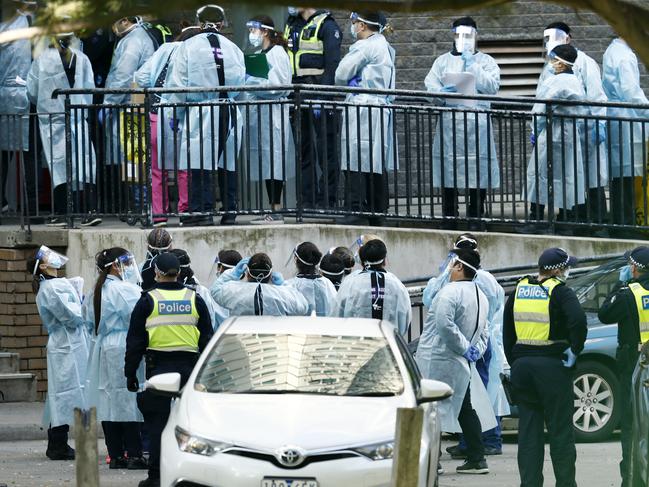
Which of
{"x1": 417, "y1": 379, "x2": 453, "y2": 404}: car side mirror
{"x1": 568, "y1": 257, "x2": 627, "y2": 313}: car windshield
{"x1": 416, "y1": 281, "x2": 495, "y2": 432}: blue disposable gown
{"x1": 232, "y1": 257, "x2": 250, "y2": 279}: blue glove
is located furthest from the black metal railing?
{"x1": 417, "y1": 379, "x2": 453, "y2": 404}: car side mirror

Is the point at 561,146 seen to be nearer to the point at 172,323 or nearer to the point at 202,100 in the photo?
the point at 202,100

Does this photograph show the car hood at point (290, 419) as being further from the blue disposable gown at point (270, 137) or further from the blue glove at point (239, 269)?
the blue disposable gown at point (270, 137)

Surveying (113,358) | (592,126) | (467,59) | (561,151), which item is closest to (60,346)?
(113,358)

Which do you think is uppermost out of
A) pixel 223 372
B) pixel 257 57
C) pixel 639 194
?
pixel 257 57

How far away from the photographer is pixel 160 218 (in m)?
16.5

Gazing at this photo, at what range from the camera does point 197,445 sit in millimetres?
10008

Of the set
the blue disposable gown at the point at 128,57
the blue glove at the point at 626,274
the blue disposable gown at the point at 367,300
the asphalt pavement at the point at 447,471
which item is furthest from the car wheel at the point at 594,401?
the blue disposable gown at the point at 128,57

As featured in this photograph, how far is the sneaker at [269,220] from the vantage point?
16669mm

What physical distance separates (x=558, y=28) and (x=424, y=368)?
4.83m

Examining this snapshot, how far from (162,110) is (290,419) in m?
6.81

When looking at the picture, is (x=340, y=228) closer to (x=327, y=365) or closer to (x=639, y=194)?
(x=639, y=194)

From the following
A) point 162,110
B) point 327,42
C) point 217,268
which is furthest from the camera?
point 327,42

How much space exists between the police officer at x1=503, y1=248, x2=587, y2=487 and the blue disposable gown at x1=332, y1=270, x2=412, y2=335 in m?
1.81

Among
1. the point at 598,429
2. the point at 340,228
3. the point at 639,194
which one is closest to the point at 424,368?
the point at 598,429
